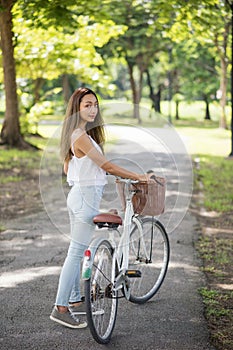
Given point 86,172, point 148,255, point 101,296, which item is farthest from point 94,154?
point 148,255

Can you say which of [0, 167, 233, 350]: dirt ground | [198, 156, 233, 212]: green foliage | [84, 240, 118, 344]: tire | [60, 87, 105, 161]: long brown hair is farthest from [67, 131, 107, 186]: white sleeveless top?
[198, 156, 233, 212]: green foliage

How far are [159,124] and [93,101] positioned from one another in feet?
1.88

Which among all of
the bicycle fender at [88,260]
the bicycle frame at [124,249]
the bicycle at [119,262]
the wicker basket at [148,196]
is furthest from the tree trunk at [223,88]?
the bicycle fender at [88,260]

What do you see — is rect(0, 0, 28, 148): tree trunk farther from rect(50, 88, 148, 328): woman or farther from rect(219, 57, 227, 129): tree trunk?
rect(219, 57, 227, 129): tree trunk

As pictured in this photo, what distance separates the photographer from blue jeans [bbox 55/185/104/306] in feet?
16.7

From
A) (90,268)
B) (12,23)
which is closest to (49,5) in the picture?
(12,23)

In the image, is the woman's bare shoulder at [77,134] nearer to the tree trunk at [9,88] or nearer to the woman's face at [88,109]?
the woman's face at [88,109]

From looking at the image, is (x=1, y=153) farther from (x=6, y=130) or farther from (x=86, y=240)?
(x=86, y=240)

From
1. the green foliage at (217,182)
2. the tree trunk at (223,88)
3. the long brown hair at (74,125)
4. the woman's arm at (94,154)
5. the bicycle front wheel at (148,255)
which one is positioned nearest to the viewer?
the woman's arm at (94,154)

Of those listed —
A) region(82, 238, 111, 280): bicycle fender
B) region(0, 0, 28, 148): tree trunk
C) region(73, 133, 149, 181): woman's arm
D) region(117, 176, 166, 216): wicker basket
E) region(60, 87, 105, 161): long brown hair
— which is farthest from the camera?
region(0, 0, 28, 148): tree trunk

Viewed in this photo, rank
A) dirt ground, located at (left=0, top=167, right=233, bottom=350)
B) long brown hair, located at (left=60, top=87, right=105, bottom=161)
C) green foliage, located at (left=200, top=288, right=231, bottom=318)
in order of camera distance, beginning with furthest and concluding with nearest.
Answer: green foliage, located at (left=200, top=288, right=231, bottom=318)
dirt ground, located at (left=0, top=167, right=233, bottom=350)
long brown hair, located at (left=60, top=87, right=105, bottom=161)

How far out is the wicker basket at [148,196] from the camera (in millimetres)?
5277

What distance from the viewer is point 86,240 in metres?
5.14

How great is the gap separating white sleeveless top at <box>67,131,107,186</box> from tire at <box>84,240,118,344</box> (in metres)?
0.44
